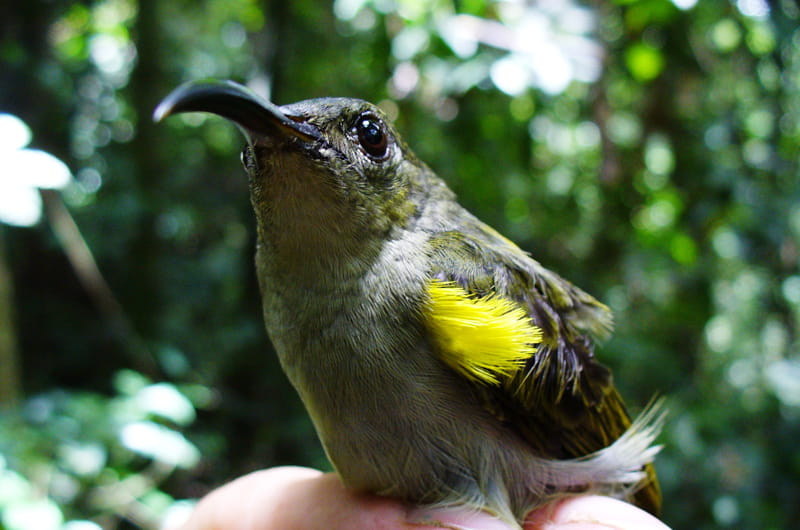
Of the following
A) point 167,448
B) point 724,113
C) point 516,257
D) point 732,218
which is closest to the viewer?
point 516,257

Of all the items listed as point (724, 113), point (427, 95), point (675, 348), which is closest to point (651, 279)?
point (675, 348)

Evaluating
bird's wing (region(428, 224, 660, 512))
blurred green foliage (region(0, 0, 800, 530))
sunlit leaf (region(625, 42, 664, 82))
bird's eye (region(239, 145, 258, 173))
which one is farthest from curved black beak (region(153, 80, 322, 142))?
sunlit leaf (region(625, 42, 664, 82))

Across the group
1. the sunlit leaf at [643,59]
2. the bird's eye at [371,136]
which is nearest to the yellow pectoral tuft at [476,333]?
the bird's eye at [371,136]

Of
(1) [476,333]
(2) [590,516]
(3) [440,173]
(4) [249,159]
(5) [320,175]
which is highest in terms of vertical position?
(3) [440,173]

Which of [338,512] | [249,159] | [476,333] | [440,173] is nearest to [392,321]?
[476,333]

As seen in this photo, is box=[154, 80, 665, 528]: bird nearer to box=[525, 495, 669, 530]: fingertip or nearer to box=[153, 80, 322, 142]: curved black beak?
box=[153, 80, 322, 142]: curved black beak

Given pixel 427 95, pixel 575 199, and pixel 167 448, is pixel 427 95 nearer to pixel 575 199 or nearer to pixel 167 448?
pixel 575 199

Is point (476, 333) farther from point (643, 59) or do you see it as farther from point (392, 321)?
point (643, 59)
